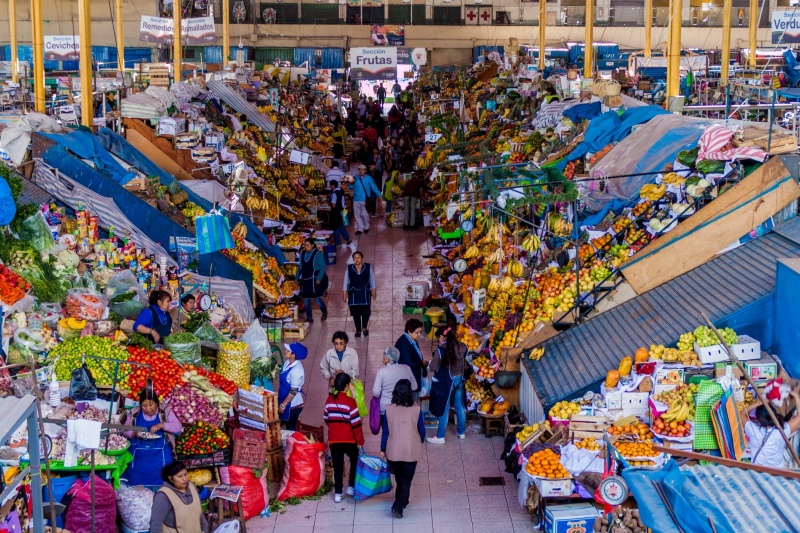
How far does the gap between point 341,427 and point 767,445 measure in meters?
3.00

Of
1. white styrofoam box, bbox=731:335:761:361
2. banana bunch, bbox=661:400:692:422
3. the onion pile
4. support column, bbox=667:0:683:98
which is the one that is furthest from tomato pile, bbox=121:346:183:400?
support column, bbox=667:0:683:98

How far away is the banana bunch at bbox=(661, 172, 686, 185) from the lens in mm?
9781

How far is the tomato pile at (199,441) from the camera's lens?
7.77 m

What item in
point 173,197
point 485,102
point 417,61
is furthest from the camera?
point 417,61

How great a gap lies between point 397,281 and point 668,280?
636 cm

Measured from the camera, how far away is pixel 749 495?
164 inches

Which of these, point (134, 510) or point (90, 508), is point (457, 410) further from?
point (90, 508)

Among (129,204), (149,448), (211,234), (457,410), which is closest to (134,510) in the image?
(149,448)

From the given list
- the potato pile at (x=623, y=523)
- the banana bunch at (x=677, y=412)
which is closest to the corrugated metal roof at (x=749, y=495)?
the potato pile at (x=623, y=523)

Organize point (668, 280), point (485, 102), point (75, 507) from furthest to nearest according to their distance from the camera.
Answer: point (485, 102), point (668, 280), point (75, 507)

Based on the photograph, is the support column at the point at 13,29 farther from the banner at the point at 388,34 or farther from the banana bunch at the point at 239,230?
Result: the banana bunch at the point at 239,230

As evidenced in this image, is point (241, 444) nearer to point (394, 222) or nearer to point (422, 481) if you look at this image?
point (422, 481)

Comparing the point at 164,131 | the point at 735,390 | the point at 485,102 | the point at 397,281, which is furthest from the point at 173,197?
the point at 485,102

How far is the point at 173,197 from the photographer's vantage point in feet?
42.1
